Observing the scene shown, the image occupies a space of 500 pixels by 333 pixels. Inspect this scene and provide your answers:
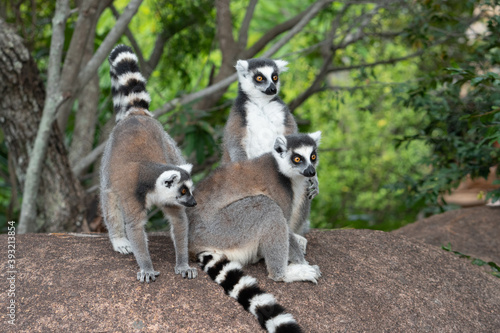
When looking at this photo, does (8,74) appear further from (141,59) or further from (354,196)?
(354,196)

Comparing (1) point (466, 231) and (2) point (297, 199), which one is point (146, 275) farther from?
(1) point (466, 231)

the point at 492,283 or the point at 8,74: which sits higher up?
the point at 8,74

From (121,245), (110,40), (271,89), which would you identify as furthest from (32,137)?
(271,89)

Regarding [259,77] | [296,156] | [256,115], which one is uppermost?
[259,77]

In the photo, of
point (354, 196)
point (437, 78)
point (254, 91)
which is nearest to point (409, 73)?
point (354, 196)

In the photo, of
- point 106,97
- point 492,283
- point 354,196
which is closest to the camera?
point 492,283

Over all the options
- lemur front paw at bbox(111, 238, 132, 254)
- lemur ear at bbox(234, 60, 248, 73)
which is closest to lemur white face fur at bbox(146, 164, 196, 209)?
lemur front paw at bbox(111, 238, 132, 254)

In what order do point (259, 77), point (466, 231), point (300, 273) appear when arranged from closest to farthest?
point (300, 273) < point (259, 77) < point (466, 231)

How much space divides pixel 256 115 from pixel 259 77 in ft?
1.12

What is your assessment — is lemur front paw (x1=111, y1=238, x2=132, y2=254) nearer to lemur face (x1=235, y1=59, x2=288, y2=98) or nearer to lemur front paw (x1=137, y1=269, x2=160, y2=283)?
lemur front paw (x1=137, y1=269, x2=160, y2=283)

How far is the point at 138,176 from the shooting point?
3.72m

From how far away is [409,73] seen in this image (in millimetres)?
11656

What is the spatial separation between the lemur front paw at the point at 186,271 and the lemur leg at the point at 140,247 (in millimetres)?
151

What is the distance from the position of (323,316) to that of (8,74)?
433 cm
